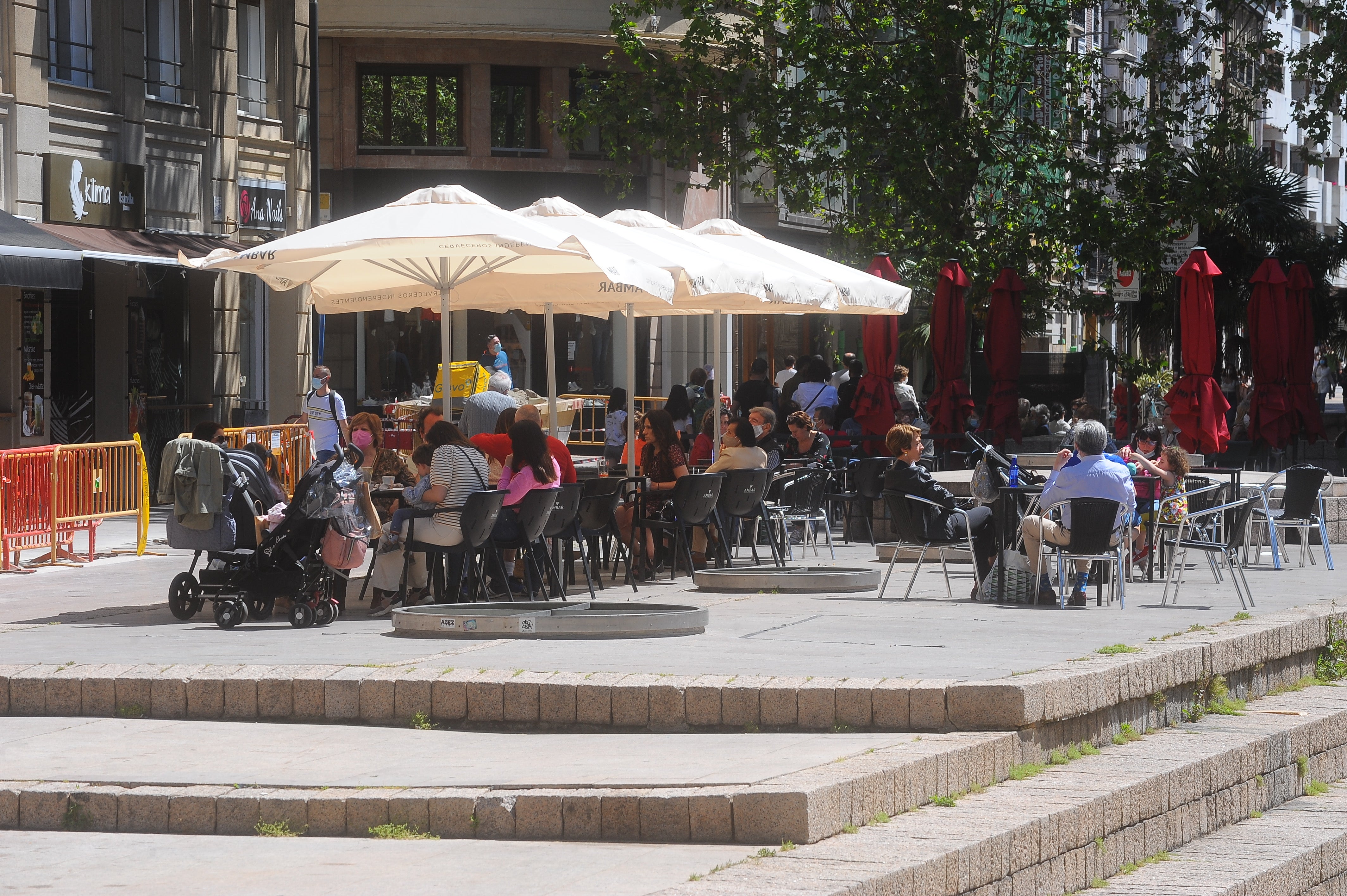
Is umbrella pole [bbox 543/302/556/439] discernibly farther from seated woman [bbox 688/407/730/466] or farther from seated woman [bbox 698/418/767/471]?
seated woman [bbox 688/407/730/466]

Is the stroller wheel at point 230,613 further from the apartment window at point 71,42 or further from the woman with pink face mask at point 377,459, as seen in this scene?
the apartment window at point 71,42

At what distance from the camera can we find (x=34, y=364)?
2102cm

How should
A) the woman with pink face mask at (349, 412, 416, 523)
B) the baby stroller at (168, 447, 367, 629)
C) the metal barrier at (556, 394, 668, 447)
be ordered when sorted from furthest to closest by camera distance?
the metal barrier at (556, 394, 668, 447)
the woman with pink face mask at (349, 412, 416, 523)
the baby stroller at (168, 447, 367, 629)

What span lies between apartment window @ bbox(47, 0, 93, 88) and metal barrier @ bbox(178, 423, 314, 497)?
178 inches

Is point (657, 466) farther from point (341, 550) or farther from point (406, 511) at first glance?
point (341, 550)

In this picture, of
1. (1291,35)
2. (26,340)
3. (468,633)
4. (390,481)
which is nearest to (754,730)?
(468,633)

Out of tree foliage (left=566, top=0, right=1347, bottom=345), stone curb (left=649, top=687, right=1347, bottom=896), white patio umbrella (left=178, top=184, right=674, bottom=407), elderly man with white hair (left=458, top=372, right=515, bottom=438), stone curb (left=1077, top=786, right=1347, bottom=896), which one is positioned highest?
tree foliage (left=566, top=0, right=1347, bottom=345)

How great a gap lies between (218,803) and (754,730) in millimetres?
2220

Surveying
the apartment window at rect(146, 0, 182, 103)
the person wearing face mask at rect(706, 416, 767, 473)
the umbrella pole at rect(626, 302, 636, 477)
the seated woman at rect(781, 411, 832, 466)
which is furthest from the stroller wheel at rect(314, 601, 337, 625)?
the apartment window at rect(146, 0, 182, 103)

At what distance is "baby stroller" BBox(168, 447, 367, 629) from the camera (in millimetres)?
11273

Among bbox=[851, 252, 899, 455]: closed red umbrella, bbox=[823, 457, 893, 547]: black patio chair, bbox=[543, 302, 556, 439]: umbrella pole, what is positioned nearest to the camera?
bbox=[543, 302, 556, 439]: umbrella pole

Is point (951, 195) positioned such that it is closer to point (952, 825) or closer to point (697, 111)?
point (697, 111)

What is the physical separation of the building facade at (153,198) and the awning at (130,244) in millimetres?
37

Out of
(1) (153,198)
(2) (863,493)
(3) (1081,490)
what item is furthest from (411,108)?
(3) (1081,490)
